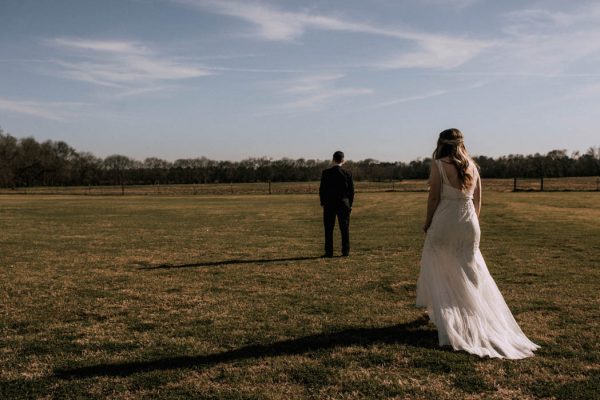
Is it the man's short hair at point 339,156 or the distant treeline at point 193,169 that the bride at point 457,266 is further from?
the distant treeline at point 193,169

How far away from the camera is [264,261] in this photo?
10742 mm

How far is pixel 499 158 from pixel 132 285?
12279 cm

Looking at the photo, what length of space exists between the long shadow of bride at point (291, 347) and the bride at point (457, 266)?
369mm

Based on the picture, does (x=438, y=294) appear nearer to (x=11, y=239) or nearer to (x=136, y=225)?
(x=11, y=239)

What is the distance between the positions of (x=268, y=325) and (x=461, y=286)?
232 cm

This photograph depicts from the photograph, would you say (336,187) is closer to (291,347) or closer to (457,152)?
(457,152)

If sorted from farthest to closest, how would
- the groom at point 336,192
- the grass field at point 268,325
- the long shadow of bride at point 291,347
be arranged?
the groom at point 336,192
the long shadow of bride at point 291,347
the grass field at point 268,325

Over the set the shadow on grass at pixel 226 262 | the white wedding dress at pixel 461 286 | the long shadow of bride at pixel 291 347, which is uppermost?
the white wedding dress at pixel 461 286

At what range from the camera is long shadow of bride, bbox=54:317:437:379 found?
460 cm

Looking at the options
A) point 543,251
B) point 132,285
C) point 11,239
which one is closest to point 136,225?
point 11,239

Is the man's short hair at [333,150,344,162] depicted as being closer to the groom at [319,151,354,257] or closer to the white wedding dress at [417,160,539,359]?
the groom at [319,151,354,257]

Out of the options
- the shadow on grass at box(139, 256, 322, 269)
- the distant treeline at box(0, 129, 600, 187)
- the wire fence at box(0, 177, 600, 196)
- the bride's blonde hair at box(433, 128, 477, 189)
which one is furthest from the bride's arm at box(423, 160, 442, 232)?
the distant treeline at box(0, 129, 600, 187)

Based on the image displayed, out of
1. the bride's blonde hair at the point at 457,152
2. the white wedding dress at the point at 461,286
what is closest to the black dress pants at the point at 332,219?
the white wedding dress at the point at 461,286

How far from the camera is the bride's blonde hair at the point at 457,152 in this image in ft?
17.6
